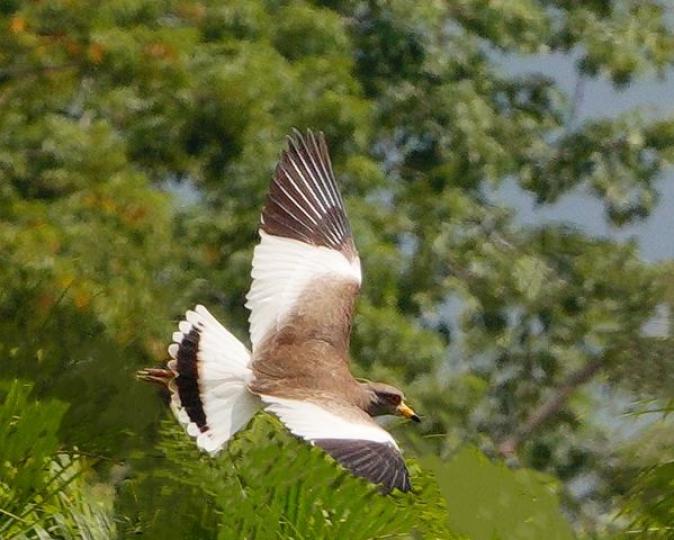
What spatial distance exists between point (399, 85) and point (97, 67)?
2.84 metres

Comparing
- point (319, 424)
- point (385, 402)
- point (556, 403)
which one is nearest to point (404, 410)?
point (385, 402)

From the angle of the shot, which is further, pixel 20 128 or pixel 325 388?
pixel 20 128

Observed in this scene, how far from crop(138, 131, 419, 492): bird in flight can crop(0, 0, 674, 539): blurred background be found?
0.14 metres

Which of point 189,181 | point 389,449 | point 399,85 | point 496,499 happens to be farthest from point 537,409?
point 496,499

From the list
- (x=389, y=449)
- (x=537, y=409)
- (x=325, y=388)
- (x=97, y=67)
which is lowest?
(x=537, y=409)

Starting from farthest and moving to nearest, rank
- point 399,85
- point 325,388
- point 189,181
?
point 399,85 < point 189,181 < point 325,388

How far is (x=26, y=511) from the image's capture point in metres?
2.30

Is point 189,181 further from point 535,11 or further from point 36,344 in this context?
point 36,344

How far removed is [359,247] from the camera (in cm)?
908

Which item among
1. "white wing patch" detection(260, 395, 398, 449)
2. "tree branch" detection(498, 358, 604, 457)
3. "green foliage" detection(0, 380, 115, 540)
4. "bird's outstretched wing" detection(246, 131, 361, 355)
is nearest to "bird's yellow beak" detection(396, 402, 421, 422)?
"bird's outstretched wing" detection(246, 131, 361, 355)

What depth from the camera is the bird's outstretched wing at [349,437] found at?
2453 mm

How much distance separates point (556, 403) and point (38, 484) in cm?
973

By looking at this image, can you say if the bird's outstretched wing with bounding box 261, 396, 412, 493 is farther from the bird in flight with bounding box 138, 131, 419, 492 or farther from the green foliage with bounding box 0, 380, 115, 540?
the green foliage with bounding box 0, 380, 115, 540

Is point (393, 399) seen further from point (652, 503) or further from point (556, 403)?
point (556, 403)
